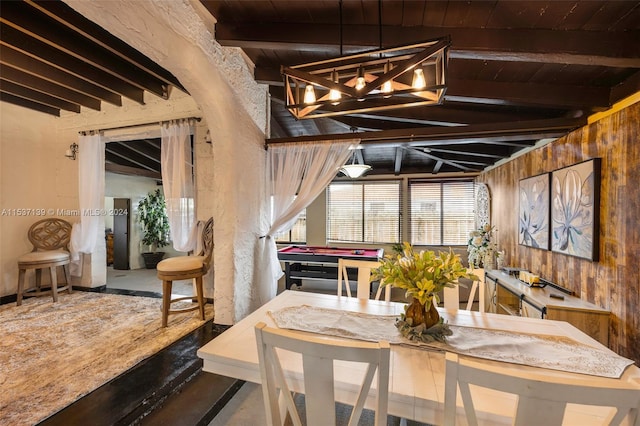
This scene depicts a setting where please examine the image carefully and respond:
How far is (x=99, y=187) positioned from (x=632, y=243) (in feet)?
18.5

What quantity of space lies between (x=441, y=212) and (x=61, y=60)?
6345 mm

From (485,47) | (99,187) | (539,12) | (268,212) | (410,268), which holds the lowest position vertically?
(410,268)

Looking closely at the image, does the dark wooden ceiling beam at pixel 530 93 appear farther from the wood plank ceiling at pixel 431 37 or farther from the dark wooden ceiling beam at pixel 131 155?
the dark wooden ceiling beam at pixel 131 155

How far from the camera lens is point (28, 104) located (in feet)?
11.7

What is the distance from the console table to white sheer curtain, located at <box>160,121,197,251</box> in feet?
11.6

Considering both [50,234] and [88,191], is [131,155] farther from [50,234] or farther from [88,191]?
[50,234]

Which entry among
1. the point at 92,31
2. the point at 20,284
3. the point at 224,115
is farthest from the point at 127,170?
the point at 224,115

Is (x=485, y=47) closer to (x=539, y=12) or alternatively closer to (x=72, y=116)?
(x=539, y=12)

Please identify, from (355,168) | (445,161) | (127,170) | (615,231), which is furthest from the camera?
(127,170)

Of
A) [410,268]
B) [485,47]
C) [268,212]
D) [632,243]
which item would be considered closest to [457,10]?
[485,47]

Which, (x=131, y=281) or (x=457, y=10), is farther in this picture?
(x=131, y=281)

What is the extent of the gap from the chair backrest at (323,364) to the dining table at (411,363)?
184mm

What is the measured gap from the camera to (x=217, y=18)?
2.26 m

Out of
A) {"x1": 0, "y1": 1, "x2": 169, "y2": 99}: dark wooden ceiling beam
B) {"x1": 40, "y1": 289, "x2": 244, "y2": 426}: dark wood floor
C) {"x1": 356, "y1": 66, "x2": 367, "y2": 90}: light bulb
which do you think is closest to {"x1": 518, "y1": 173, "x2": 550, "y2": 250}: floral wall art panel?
{"x1": 356, "y1": 66, "x2": 367, "y2": 90}: light bulb
